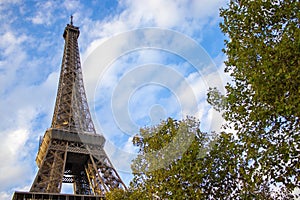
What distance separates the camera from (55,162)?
124ft

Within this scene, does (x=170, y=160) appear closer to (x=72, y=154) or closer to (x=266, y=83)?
(x=266, y=83)

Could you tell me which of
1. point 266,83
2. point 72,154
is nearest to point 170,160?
point 266,83

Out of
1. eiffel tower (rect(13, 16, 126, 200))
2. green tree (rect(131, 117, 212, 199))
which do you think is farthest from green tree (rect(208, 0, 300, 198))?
eiffel tower (rect(13, 16, 126, 200))

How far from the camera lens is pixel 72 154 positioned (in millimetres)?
40250

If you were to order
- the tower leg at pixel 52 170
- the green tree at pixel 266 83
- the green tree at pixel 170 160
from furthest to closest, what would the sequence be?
the tower leg at pixel 52 170 < the green tree at pixel 170 160 < the green tree at pixel 266 83

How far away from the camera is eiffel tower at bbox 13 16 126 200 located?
115 ft

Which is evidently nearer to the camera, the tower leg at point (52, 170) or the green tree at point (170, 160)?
the green tree at point (170, 160)

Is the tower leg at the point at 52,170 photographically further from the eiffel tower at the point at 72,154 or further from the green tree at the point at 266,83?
the green tree at the point at 266,83

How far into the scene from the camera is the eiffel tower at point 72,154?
35.2m

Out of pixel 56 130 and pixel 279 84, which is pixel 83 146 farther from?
pixel 279 84

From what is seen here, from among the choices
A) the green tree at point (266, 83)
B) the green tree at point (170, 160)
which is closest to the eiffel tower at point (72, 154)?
the green tree at point (170, 160)

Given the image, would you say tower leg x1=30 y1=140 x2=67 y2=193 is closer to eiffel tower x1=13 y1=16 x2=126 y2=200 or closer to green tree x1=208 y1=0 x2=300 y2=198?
eiffel tower x1=13 y1=16 x2=126 y2=200

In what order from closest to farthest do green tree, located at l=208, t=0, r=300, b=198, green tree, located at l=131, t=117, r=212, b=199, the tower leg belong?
green tree, located at l=208, t=0, r=300, b=198, green tree, located at l=131, t=117, r=212, b=199, the tower leg

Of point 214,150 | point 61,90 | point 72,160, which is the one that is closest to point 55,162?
point 72,160
